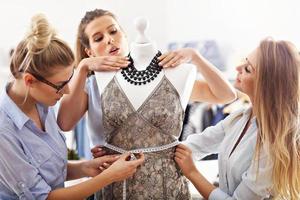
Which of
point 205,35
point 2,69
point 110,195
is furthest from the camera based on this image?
point 205,35

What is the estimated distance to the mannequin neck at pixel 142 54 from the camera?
119 centimetres

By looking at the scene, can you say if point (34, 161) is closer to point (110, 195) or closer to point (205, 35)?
point (110, 195)

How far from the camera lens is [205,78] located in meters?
1.28

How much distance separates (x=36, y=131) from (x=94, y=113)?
188mm

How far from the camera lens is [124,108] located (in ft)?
3.82

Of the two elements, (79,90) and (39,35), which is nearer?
(39,35)

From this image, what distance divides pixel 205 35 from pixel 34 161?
10.6 feet

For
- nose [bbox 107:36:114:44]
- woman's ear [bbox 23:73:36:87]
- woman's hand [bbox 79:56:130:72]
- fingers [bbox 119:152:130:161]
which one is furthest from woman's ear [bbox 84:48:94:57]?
fingers [bbox 119:152:130:161]

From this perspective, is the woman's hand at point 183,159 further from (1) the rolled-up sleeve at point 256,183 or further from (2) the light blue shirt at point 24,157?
(2) the light blue shirt at point 24,157

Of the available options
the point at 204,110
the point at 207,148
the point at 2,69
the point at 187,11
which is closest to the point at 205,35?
the point at 187,11

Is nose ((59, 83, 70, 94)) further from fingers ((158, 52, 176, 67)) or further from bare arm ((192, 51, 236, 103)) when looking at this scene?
bare arm ((192, 51, 236, 103))

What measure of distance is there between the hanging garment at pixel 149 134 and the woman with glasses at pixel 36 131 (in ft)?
0.18

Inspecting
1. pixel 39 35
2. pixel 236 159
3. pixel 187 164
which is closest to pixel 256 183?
pixel 236 159

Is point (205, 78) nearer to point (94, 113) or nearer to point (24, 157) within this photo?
point (94, 113)
